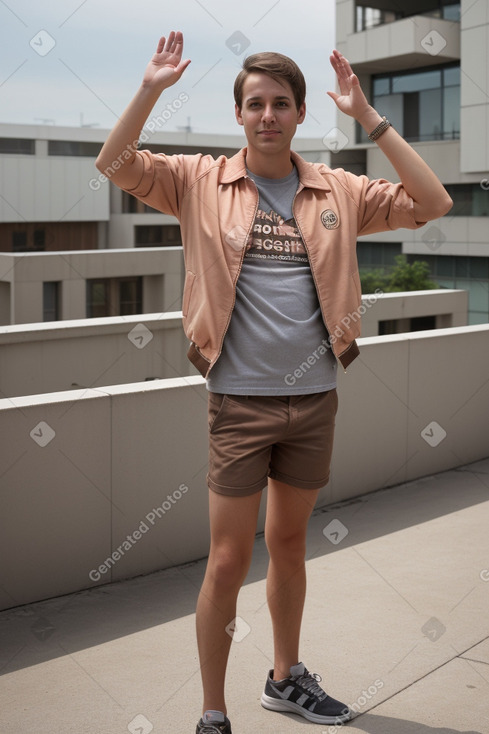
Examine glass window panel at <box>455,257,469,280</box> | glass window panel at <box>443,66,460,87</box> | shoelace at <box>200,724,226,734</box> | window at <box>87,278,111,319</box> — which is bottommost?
shoelace at <box>200,724,226,734</box>

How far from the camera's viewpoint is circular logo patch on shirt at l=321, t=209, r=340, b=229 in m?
2.84

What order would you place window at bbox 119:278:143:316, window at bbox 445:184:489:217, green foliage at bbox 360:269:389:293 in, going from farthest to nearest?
green foliage at bbox 360:269:389:293 → window at bbox 445:184:489:217 → window at bbox 119:278:143:316

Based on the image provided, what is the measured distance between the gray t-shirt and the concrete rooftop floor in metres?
1.14

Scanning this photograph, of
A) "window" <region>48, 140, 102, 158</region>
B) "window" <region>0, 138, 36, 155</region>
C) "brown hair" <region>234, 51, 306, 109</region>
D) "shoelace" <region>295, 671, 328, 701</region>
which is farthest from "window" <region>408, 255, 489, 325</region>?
"brown hair" <region>234, 51, 306, 109</region>

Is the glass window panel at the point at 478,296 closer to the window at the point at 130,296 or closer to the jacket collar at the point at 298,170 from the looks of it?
the window at the point at 130,296

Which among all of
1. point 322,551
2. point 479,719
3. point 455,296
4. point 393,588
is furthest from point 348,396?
point 455,296

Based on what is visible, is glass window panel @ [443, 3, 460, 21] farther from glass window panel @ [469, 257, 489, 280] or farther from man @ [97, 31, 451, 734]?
man @ [97, 31, 451, 734]

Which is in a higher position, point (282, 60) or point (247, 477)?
point (282, 60)

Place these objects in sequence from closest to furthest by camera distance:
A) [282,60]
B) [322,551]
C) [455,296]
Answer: [282,60] → [322,551] → [455,296]

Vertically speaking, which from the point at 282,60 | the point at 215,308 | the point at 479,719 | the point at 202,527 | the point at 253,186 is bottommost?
the point at 479,719

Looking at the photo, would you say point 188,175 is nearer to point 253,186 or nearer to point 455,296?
point 253,186

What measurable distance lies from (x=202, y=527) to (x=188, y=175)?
7.94 feet

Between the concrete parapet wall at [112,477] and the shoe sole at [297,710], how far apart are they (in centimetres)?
139

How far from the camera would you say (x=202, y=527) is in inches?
190
